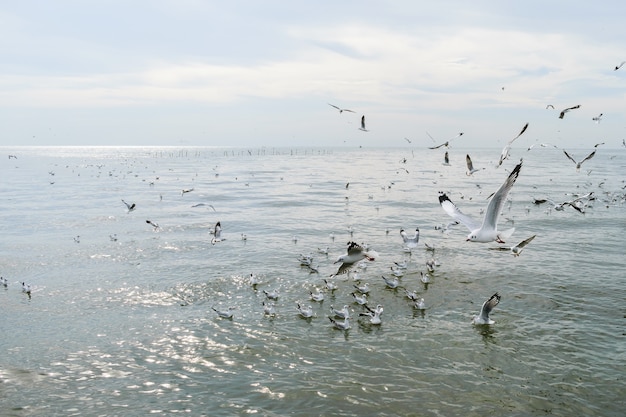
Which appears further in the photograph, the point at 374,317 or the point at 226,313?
the point at 226,313

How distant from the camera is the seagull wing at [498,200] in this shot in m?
11.3

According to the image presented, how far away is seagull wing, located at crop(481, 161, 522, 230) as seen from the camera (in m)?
11.3

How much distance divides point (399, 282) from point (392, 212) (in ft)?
74.2

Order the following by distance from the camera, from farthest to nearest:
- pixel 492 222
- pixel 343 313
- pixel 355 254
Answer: pixel 343 313
pixel 355 254
pixel 492 222

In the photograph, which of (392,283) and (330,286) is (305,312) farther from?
(392,283)

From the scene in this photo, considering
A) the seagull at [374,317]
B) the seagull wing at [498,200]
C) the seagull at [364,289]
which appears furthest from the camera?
the seagull at [364,289]

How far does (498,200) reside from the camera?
12219 millimetres

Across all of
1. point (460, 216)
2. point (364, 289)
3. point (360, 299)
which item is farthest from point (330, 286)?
point (460, 216)

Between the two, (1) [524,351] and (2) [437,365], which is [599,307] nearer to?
(1) [524,351]

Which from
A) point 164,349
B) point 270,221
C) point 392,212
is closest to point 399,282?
point 164,349

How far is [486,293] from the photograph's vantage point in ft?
72.1

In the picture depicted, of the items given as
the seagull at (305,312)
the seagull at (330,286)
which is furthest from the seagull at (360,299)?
the seagull at (305,312)

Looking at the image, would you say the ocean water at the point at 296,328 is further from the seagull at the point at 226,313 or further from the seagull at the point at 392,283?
the seagull at the point at 392,283

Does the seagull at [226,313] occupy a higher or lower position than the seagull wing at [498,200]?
lower
